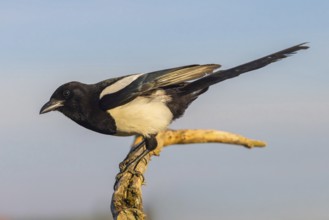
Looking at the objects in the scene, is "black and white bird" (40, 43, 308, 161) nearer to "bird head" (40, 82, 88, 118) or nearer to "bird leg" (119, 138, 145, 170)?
"bird head" (40, 82, 88, 118)

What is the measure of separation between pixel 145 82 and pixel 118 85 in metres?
0.33

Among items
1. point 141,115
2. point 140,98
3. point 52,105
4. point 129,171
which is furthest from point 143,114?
point 52,105

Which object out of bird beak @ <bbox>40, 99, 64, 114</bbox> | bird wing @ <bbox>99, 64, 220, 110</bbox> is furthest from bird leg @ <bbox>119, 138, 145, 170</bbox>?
bird beak @ <bbox>40, 99, 64, 114</bbox>

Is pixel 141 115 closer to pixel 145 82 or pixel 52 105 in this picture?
pixel 145 82

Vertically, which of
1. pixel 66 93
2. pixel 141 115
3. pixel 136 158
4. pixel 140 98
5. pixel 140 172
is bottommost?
pixel 140 172

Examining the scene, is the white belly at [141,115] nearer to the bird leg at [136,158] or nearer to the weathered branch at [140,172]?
the bird leg at [136,158]

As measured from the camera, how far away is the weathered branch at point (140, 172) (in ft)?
18.6

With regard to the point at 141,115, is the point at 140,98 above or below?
above

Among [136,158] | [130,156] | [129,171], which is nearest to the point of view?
[129,171]

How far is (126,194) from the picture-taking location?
19.5 feet

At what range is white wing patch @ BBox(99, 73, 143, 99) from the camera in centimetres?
665

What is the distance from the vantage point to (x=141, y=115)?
6.53 m

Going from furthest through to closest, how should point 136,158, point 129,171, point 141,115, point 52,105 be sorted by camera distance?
point 136,158
point 52,105
point 129,171
point 141,115

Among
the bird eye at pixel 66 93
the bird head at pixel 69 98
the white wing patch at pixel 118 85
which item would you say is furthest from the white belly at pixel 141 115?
the bird eye at pixel 66 93
